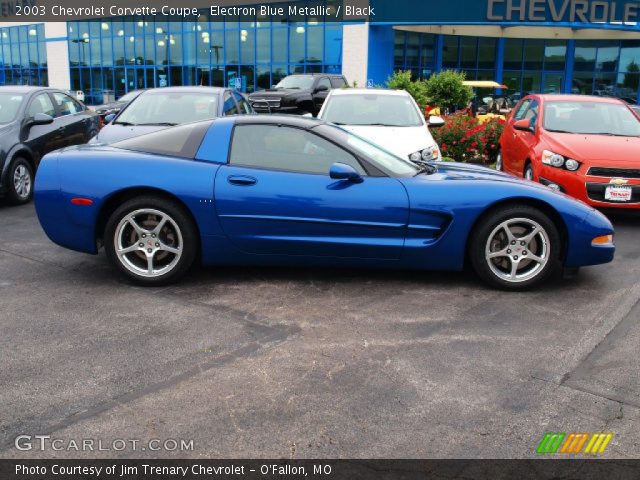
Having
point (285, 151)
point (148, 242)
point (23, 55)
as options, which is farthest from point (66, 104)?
point (23, 55)

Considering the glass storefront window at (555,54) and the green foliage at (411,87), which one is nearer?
the green foliage at (411,87)

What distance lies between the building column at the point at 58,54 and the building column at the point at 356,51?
1844 cm

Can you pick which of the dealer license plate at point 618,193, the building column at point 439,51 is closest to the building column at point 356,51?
the building column at point 439,51

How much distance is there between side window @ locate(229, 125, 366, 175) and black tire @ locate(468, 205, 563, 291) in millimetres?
1110

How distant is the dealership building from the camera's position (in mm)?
27953

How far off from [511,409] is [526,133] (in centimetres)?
674

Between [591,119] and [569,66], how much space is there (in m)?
26.6

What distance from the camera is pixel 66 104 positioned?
10.7m

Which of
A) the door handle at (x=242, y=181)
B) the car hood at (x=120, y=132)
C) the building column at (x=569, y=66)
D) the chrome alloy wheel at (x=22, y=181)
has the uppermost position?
the building column at (x=569, y=66)

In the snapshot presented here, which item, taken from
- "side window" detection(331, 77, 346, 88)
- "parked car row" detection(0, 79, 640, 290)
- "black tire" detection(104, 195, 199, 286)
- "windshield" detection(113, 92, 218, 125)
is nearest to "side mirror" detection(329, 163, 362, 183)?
"parked car row" detection(0, 79, 640, 290)

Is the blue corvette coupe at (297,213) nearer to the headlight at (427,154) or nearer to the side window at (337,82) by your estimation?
the headlight at (427,154)

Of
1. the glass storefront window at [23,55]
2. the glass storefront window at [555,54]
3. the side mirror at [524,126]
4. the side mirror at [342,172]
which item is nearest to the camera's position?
the side mirror at [342,172]

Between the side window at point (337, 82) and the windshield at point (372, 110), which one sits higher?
the side window at point (337, 82)

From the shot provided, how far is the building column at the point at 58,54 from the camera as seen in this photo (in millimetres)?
38375
